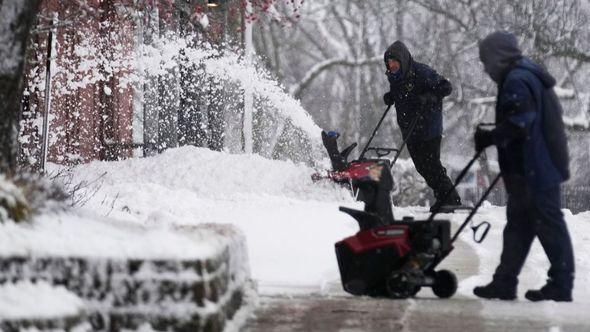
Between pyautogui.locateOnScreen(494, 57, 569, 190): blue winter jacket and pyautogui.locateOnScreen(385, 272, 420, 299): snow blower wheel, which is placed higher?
pyautogui.locateOnScreen(494, 57, 569, 190): blue winter jacket

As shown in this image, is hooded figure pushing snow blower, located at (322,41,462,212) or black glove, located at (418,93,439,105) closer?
black glove, located at (418,93,439,105)

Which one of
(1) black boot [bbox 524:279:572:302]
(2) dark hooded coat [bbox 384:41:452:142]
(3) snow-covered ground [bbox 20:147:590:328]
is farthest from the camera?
(2) dark hooded coat [bbox 384:41:452:142]

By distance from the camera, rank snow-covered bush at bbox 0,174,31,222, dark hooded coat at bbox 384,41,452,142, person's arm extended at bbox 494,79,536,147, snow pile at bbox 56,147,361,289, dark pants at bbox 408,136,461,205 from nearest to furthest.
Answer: snow-covered bush at bbox 0,174,31,222
person's arm extended at bbox 494,79,536,147
snow pile at bbox 56,147,361,289
dark hooded coat at bbox 384,41,452,142
dark pants at bbox 408,136,461,205

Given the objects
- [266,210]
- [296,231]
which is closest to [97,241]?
[296,231]

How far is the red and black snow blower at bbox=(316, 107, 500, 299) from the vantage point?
313 inches

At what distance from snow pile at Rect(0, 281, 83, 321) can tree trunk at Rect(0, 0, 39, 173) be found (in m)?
2.39

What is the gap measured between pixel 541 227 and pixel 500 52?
112 cm

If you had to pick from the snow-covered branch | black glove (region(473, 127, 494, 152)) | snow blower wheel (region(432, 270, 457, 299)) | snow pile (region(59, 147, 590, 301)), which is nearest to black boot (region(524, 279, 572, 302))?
snow blower wheel (region(432, 270, 457, 299))

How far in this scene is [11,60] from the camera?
8414 millimetres

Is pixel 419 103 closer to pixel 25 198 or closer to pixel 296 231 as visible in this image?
pixel 296 231

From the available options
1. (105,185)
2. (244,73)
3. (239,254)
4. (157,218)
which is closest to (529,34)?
(244,73)

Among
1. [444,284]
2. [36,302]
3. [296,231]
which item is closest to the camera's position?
[36,302]

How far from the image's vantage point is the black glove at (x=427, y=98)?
13.2m

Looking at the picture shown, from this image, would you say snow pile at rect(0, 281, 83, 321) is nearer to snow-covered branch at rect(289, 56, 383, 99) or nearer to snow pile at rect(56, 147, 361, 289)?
snow pile at rect(56, 147, 361, 289)
